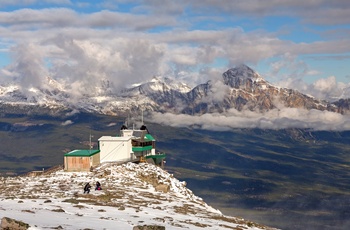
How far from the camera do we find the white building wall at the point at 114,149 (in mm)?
104688

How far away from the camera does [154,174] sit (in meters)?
89.8

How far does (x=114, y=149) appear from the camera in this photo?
10506 cm

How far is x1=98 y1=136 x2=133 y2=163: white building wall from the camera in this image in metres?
105

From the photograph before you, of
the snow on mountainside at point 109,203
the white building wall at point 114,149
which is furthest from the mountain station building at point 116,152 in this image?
the snow on mountainside at point 109,203

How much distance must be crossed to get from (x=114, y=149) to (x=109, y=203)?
46557 mm

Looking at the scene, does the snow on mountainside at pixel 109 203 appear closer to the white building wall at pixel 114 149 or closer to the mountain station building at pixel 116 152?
the mountain station building at pixel 116 152

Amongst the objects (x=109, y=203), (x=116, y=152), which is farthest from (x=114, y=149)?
(x=109, y=203)

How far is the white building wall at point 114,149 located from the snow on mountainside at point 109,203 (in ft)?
30.6

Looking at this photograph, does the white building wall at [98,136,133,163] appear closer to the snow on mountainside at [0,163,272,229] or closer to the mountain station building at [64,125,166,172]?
the mountain station building at [64,125,166,172]

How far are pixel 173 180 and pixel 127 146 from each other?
18862 millimetres

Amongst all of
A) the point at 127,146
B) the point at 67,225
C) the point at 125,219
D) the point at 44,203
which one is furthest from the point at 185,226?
the point at 127,146

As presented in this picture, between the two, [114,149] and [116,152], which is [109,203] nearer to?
[114,149]

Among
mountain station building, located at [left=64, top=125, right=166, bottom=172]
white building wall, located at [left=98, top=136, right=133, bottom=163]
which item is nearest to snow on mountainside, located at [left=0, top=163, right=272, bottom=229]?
mountain station building, located at [left=64, top=125, right=166, bottom=172]

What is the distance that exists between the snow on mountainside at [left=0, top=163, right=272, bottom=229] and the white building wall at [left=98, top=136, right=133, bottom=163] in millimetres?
9314
